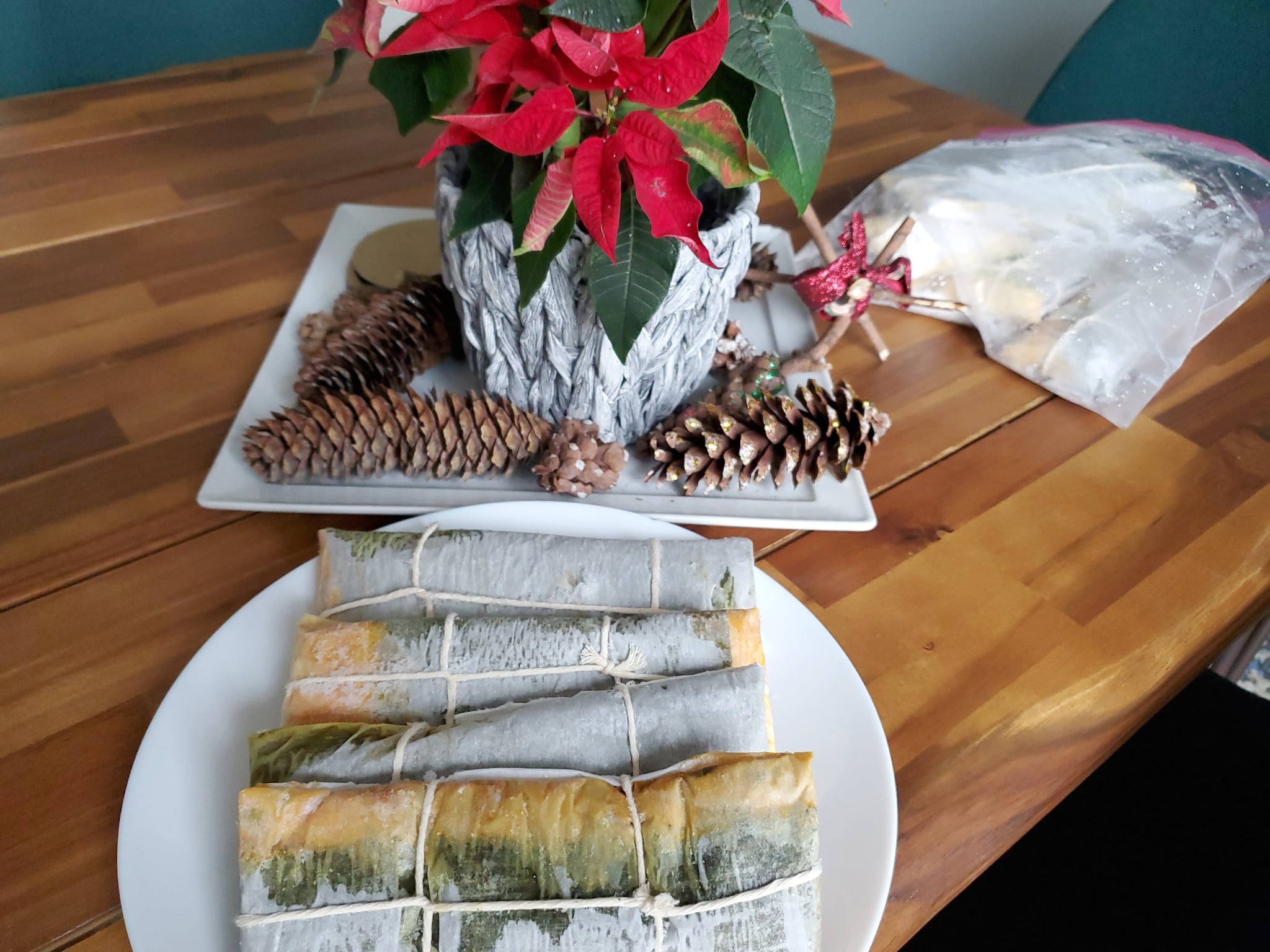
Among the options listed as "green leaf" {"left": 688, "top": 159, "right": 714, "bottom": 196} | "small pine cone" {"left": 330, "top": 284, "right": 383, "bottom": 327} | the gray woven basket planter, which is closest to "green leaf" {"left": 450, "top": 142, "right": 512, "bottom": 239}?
the gray woven basket planter

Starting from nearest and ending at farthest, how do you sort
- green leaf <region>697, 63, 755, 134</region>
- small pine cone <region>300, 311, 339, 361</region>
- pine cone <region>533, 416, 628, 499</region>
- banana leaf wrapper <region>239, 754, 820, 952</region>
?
banana leaf wrapper <region>239, 754, 820, 952</region> < green leaf <region>697, 63, 755, 134</region> < pine cone <region>533, 416, 628, 499</region> < small pine cone <region>300, 311, 339, 361</region>

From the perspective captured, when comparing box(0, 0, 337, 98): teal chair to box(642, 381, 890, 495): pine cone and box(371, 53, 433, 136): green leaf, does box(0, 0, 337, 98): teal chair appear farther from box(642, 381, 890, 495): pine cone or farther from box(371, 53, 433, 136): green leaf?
box(642, 381, 890, 495): pine cone

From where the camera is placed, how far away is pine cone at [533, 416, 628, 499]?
546 mm

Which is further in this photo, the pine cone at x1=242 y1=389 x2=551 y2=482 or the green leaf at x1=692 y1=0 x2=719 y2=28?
the pine cone at x1=242 y1=389 x2=551 y2=482

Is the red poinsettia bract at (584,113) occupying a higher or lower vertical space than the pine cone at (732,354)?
higher

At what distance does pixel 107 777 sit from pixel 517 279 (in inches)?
13.5

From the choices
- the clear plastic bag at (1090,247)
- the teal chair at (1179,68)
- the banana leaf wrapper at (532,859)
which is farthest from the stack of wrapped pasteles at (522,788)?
the teal chair at (1179,68)

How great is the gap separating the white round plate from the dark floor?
269 millimetres

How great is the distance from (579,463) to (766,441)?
5.2 inches

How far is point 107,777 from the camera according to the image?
1.37 ft

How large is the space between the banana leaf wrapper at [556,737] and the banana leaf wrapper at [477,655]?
0.05ft

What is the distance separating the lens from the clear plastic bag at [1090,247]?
27.7 inches

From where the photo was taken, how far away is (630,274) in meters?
0.46

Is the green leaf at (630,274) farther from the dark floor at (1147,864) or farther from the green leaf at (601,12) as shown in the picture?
the dark floor at (1147,864)
